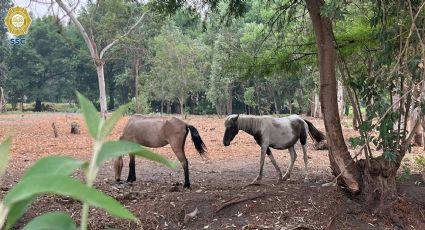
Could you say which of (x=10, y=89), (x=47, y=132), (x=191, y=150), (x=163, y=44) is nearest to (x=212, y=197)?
(x=191, y=150)

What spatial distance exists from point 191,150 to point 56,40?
3930 centimetres

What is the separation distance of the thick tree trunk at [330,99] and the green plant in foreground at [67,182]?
6.63m

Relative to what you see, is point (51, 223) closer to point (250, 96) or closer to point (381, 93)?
point (381, 93)

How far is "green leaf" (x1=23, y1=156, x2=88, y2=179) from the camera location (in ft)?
1.46

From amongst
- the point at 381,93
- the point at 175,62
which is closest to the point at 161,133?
the point at 381,93

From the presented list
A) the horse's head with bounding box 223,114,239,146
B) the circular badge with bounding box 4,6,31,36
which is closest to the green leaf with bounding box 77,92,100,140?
the horse's head with bounding box 223,114,239,146

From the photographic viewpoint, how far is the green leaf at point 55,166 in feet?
1.46

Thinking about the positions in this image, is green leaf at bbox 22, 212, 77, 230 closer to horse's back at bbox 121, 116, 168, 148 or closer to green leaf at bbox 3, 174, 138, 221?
green leaf at bbox 3, 174, 138, 221

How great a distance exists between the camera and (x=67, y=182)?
39cm

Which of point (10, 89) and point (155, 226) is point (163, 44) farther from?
point (155, 226)

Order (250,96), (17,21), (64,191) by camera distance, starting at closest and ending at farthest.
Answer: (64,191), (17,21), (250,96)

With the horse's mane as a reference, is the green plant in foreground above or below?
A: above

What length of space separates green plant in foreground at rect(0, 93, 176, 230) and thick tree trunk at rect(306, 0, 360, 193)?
21.8ft

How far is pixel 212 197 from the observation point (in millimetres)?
6914
